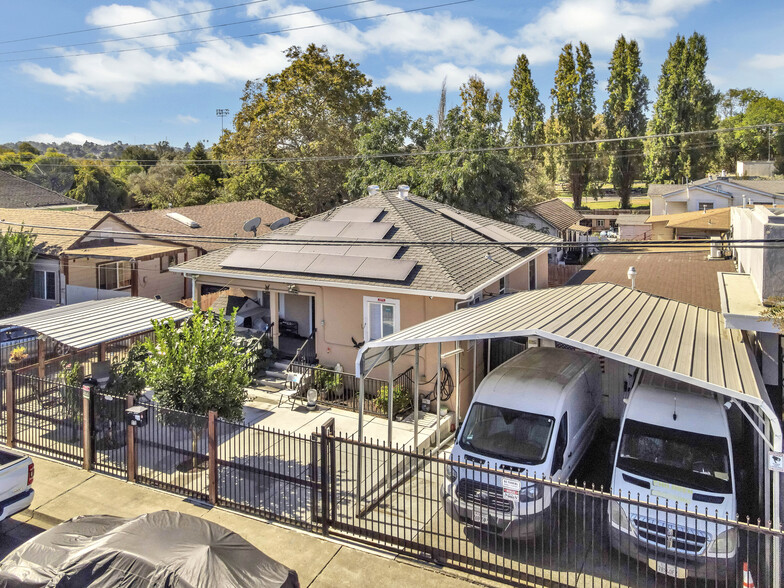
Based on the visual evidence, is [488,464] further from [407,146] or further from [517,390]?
[407,146]

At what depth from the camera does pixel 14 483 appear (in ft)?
30.2

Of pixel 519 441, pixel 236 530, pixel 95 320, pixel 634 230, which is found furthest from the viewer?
Answer: pixel 634 230

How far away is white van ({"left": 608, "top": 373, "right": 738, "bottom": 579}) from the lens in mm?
7777

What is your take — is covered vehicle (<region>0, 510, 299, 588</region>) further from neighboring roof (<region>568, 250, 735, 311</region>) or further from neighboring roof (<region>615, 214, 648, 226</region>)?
neighboring roof (<region>615, 214, 648, 226</region>)

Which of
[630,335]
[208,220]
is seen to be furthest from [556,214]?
[630,335]

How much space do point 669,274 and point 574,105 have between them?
50.7 meters

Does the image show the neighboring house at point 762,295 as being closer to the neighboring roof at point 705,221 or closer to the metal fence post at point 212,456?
the metal fence post at point 212,456

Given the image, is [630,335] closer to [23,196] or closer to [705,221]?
[705,221]

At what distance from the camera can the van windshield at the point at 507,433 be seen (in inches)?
388

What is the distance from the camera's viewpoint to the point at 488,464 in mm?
9578

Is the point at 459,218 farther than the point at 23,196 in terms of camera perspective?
No

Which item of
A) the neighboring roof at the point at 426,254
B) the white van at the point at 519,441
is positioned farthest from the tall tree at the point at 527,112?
the white van at the point at 519,441

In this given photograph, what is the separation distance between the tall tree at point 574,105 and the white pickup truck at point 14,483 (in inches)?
2636

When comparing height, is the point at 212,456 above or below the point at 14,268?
below
